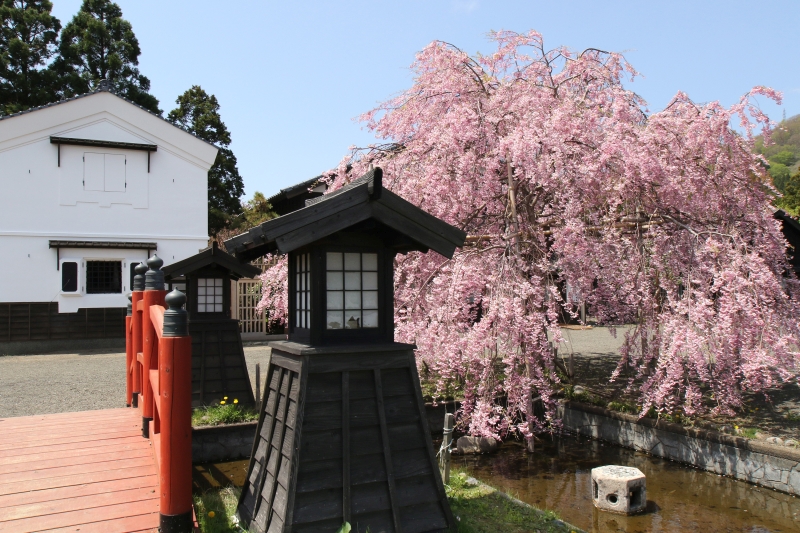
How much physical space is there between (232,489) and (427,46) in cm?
753

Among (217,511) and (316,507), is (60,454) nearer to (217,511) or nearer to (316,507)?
(217,511)

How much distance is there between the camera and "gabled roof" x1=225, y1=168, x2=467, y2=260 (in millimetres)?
3561

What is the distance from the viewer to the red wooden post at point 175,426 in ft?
11.4

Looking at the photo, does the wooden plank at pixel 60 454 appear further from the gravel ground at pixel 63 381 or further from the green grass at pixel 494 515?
the gravel ground at pixel 63 381

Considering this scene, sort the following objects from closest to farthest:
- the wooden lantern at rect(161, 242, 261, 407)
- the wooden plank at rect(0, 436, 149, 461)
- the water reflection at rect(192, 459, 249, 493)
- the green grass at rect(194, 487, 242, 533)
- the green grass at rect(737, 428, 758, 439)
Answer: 1. the green grass at rect(194, 487, 242, 533)
2. the wooden plank at rect(0, 436, 149, 461)
3. the water reflection at rect(192, 459, 249, 493)
4. the green grass at rect(737, 428, 758, 439)
5. the wooden lantern at rect(161, 242, 261, 407)

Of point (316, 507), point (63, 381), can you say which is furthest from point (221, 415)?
point (63, 381)

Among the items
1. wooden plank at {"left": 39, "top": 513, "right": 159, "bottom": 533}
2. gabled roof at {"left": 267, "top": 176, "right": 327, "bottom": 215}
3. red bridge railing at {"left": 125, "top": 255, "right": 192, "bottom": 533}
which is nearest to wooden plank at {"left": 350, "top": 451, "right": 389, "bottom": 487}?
red bridge railing at {"left": 125, "top": 255, "right": 192, "bottom": 533}

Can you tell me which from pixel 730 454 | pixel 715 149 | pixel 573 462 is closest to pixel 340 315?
pixel 573 462

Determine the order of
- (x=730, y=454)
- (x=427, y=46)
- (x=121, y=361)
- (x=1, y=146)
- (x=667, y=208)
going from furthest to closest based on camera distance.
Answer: (x=1, y=146) < (x=121, y=361) < (x=427, y=46) < (x=667, y=208) < (x=730, y=454)

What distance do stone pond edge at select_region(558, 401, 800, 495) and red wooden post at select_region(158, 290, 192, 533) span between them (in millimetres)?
6321

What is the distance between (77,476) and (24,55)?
88.0 feet

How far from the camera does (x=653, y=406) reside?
7.85 metres

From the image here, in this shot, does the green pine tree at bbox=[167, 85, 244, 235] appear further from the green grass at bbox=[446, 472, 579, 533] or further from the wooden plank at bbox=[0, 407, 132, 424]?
the green grass at bbox=[446, 472, 579, 533]

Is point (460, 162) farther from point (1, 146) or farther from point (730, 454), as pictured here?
point (1, 146)
